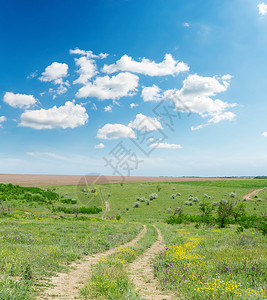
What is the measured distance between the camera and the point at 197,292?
20.6 feet

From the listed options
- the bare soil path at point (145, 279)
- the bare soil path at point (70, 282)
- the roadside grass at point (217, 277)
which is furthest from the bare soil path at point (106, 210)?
the roadside grass at point (217, 277)

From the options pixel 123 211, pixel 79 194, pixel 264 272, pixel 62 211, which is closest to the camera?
pixel 264 272

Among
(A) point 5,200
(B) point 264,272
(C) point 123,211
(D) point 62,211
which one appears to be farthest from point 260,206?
(A) point 5,200

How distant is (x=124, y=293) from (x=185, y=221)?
3333 centimetres

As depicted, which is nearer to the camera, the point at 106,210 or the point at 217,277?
the point at 217,277

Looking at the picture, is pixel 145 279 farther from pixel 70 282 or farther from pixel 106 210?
pixel 106 210

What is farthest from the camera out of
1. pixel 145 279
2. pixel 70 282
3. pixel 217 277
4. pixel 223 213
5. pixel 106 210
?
pixel 106 210

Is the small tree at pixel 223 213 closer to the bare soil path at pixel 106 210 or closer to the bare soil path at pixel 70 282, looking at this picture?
the bare soil path at pixel 106 210

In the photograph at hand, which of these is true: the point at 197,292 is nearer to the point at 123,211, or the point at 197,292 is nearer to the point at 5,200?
the point at 123,211

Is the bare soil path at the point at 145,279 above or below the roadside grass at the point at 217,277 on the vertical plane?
below

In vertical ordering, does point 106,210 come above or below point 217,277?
below

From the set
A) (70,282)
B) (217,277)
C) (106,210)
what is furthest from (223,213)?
(70,282)

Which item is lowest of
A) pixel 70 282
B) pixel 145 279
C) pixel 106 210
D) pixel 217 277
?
pixel 106 210

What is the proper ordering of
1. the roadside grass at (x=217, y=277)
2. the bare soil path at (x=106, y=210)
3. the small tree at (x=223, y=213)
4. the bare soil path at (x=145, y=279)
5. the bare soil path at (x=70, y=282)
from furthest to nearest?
the bare soil path at (x=106, y=210) → the small tree at (x=223, y=213) → the bare soil path at (x=145, y=279) → the bare soil path at (x=70, y=282) → the roadside grass at (x=217, y=277)
